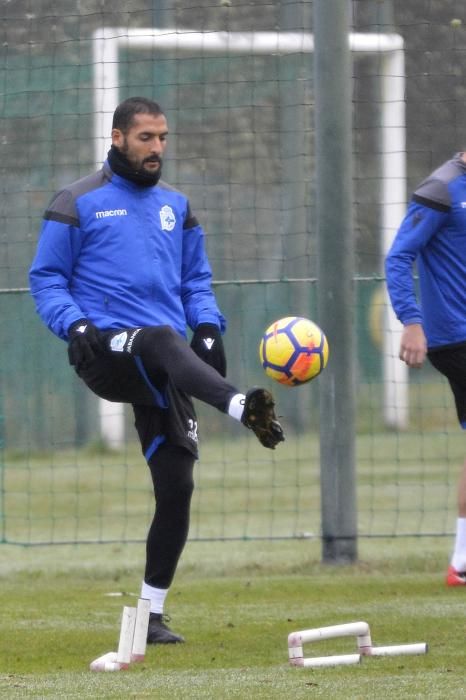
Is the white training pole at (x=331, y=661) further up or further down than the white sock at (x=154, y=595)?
further down

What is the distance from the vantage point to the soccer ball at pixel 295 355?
19.5ft

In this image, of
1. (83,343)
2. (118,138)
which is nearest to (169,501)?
(83,343)

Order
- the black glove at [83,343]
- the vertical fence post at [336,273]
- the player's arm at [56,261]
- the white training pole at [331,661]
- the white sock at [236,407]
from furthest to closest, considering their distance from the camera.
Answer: the vertical fence post at [336,273] → the player's arm at [56,261] → the black glove at [83,343] → the white training pole at [331,661] → the white sock at [236,407]

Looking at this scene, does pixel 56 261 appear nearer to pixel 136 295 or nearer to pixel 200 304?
pixel 136 295

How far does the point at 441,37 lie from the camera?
921 cm

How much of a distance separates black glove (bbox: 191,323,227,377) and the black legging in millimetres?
379

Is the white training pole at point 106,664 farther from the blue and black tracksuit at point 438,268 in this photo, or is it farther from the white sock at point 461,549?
the white sock at point 461,549

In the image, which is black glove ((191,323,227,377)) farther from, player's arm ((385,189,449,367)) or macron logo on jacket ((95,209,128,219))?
player's arm ((385,189,449,367))

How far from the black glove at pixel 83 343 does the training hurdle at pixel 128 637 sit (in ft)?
3.11

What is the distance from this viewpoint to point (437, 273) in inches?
292

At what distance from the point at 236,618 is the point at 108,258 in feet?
6.00

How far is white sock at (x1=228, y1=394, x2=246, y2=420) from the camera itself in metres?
5.44

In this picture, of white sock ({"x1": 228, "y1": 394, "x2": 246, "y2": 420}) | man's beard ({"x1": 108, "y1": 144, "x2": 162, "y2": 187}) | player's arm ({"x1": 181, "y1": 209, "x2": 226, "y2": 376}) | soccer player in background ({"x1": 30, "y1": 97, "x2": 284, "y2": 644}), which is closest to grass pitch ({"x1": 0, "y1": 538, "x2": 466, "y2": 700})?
soccer player in background ({"x1": 30, "y1": 97, "x2": 284, "y2": 644})

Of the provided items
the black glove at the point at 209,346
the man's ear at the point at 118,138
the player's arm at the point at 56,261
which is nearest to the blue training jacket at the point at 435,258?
the black glove at the point at 209,346
